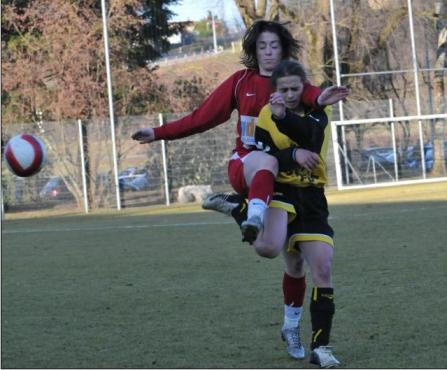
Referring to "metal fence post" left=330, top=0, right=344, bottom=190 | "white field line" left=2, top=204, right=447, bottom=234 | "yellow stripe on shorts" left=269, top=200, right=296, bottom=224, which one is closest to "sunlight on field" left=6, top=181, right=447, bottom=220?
"metal fence post" left=330, top=0, right=344, bottom=190

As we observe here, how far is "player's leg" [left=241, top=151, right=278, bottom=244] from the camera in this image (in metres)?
5.73

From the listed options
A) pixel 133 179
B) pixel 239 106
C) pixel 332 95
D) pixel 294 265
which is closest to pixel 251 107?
pixel 239 106

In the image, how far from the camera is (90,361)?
6168 millimetres

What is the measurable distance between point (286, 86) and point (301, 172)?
20.8 inches

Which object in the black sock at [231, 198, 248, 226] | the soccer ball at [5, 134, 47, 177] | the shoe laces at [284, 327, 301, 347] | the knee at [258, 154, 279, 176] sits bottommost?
the shoe laces at [284, 327, 301, 347]

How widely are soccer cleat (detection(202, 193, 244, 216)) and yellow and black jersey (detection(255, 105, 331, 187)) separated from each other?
53 centimetres

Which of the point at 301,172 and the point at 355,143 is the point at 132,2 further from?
the point at 301,172

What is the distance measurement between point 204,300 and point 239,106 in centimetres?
275

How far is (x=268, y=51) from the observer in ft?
20.6

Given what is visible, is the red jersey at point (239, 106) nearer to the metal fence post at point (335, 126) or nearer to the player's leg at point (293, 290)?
the player's leg at point (293, 290)

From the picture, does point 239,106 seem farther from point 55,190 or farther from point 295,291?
point 55,190

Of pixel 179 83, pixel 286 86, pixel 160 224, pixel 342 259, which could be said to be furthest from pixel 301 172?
pixel 179 83

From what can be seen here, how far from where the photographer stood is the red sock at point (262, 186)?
5852 millimetres

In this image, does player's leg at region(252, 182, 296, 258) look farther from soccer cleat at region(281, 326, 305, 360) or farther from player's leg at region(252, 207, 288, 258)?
soccer cleat at region(281, 326, 305, 360)
